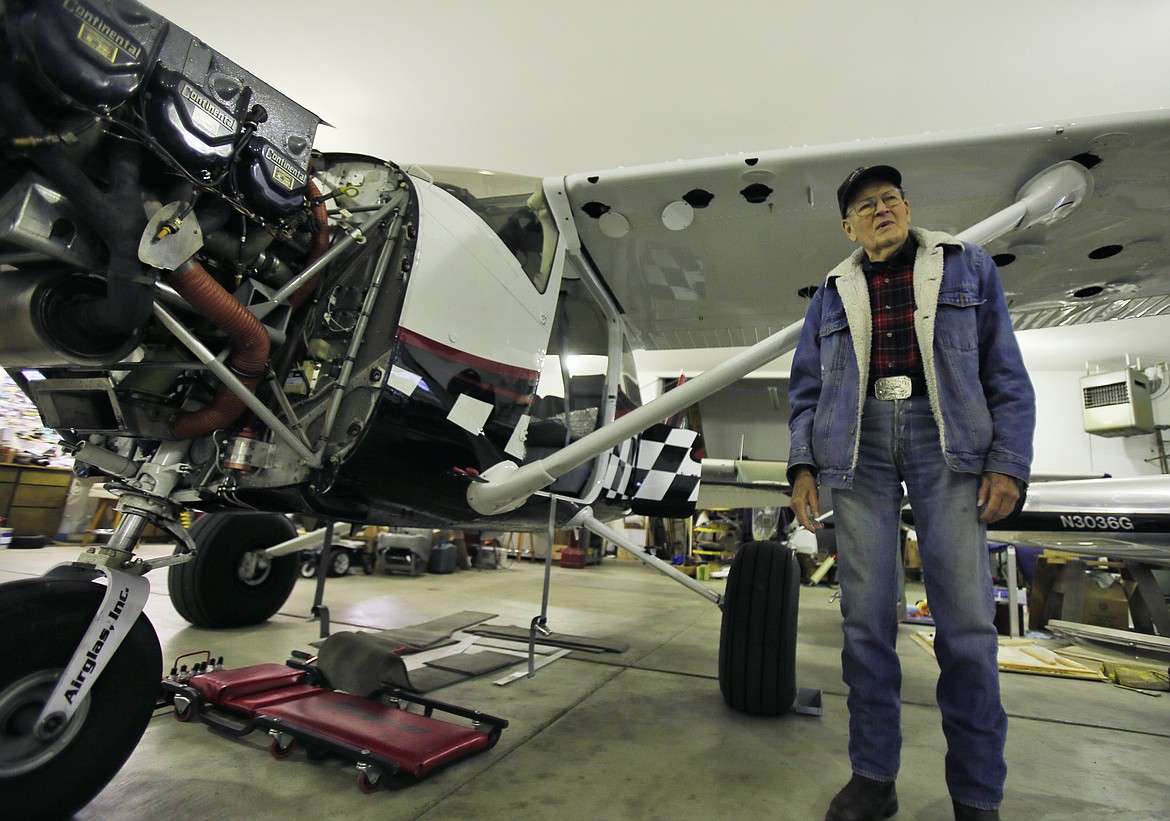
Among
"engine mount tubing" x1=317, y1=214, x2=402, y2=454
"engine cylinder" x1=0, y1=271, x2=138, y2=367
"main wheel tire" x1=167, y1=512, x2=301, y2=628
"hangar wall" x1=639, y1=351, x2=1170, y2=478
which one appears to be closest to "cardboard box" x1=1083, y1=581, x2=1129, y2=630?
"hangar wall" x1=639, y1=351, x2=1170, y2=478

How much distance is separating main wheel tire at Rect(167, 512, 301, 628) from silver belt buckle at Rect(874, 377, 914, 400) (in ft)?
10.8

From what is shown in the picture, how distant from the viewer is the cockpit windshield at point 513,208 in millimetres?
2348

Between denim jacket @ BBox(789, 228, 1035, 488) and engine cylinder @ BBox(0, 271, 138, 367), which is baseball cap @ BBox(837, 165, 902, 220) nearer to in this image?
denim jacket @ BBox(789, 228, 1035, 488)

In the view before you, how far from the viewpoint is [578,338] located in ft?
12.5

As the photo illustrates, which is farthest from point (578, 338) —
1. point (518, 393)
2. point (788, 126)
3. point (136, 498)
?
point (788, 126)

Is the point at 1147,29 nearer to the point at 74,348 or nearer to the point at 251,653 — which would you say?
the point at 74,348

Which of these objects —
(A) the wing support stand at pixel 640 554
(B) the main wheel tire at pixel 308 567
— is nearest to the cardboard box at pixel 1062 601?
(A) the wing support stand at pixel 640 554

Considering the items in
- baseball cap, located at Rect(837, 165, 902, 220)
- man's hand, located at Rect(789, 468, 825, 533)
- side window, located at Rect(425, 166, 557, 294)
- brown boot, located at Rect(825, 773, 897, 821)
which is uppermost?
side window, located at Rect(425, 166, 557, 294)

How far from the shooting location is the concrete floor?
1625 mm

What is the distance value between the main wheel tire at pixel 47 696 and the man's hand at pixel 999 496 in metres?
2.21

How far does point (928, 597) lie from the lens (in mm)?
1572

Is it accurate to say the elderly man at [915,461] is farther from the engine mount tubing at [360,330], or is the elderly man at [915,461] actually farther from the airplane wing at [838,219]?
the engine mount tubing at [360,330]

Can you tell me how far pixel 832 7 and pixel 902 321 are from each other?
154 inches

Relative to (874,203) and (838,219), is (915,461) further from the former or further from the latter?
(838,219)
